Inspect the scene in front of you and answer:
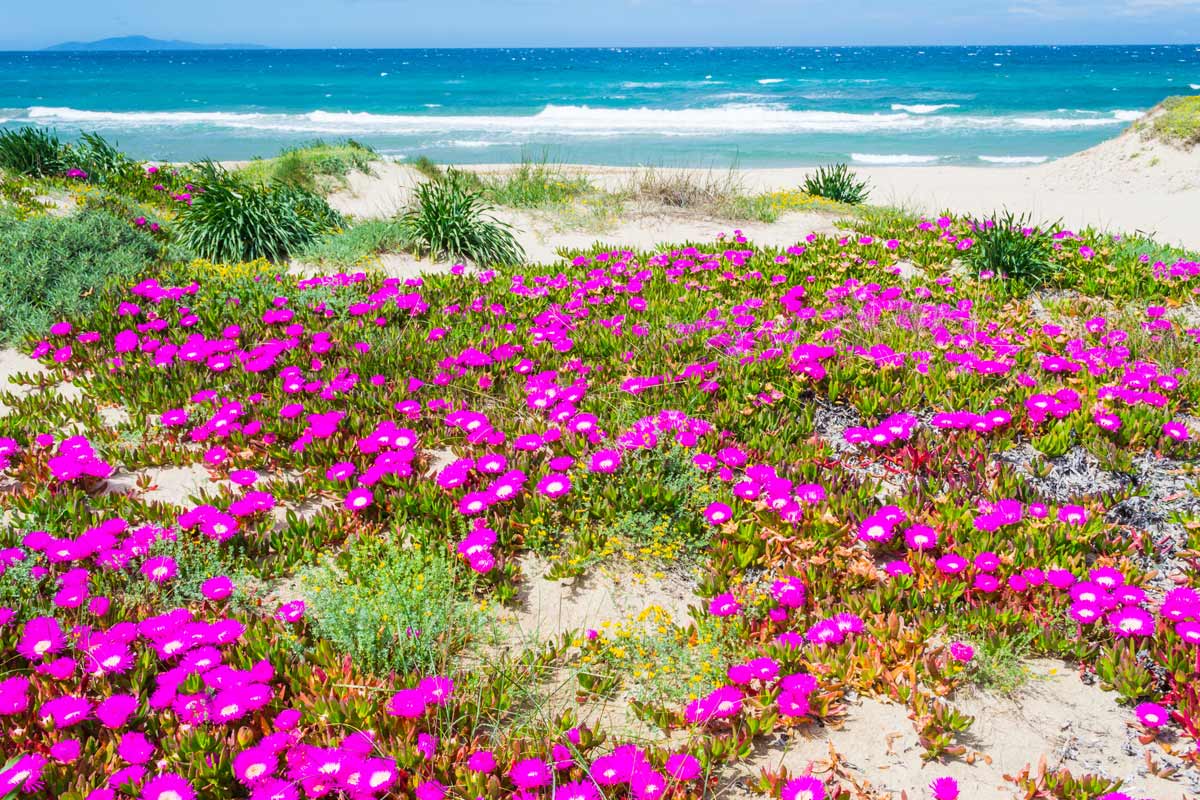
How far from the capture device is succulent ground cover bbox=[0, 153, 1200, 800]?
2.62 m

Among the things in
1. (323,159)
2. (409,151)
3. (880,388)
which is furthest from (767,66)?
(880,388)

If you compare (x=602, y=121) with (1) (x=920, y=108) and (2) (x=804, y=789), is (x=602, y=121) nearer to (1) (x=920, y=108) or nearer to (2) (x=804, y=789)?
(1) (x=920, y=108)

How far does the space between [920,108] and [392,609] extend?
49.2m

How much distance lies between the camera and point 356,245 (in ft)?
28.9

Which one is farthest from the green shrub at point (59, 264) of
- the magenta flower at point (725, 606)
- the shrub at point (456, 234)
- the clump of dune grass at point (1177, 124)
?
the clump of dune grass at point (1177, 124)

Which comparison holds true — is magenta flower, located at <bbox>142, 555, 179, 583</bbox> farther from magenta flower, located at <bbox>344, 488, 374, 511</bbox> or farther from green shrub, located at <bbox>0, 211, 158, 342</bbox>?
green shrub, located at <bbox>0, 211, 158, 342</bbox>

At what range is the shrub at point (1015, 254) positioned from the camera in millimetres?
7602

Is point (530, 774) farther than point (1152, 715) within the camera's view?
No

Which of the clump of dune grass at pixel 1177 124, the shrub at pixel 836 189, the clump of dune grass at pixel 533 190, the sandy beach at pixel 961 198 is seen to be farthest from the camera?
the clump of dune grass at pixel 1177 124

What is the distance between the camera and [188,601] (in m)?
3.33

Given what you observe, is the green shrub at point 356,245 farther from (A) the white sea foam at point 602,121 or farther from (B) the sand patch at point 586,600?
(A) the white sea foam at point 602,121

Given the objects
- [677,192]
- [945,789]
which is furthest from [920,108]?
[945,789]

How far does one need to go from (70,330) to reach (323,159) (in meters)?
8.74

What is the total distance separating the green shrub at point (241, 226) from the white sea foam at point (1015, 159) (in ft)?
84.9
